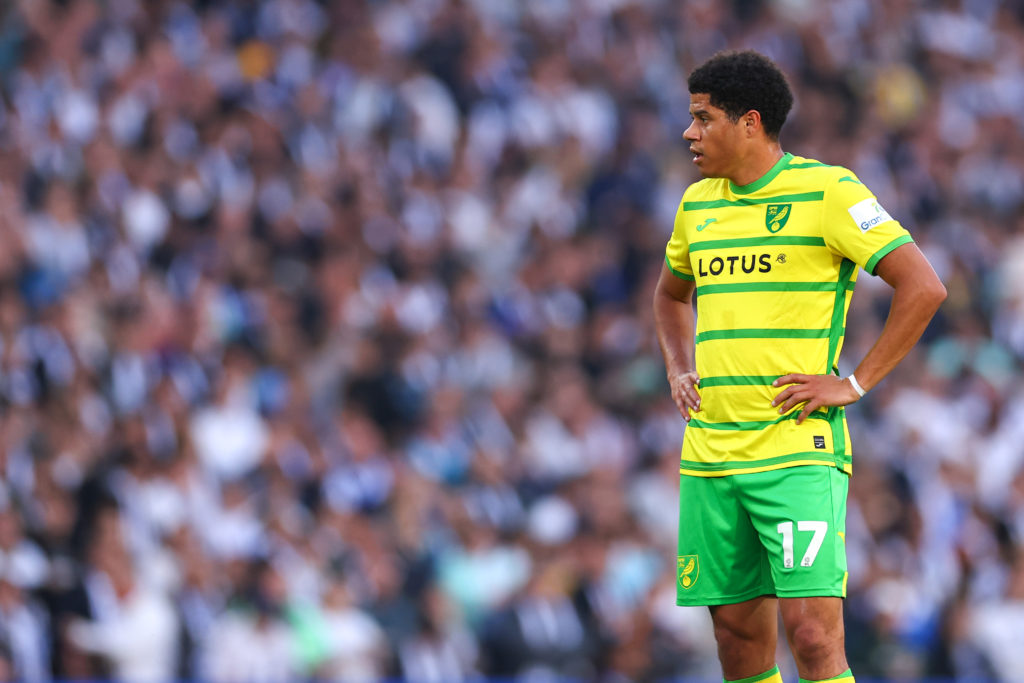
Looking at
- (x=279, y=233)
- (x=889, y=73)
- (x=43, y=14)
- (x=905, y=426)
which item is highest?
(x=43, y=14)

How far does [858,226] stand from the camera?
199 inches

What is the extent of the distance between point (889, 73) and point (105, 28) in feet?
27.8

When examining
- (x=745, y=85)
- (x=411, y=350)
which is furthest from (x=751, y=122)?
(x=411, y=350)

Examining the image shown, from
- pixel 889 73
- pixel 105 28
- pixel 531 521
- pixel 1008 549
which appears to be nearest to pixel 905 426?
pixel 1008 549

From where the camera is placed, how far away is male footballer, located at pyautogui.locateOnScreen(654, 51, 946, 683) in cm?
508

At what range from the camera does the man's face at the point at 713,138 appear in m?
5.27

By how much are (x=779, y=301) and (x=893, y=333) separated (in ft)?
1.30

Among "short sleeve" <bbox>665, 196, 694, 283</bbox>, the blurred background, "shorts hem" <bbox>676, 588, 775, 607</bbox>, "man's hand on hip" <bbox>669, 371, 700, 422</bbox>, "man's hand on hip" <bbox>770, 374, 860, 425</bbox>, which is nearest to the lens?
"man's hand on hip" <bbox>770, 374, 860, 425</bbox>

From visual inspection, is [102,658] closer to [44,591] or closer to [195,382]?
[44,591]

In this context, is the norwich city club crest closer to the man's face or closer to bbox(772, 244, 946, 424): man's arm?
the man's face

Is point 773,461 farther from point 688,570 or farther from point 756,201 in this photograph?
point 756,201

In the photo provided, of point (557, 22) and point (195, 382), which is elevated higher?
point (557, 22)

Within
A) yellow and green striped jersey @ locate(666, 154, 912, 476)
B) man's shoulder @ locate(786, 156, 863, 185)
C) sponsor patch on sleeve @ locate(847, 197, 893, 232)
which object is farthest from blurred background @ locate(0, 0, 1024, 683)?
sponsor patch on sleeve @ locate(847, 197, 893, 232)

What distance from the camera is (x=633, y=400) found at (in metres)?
13.0
